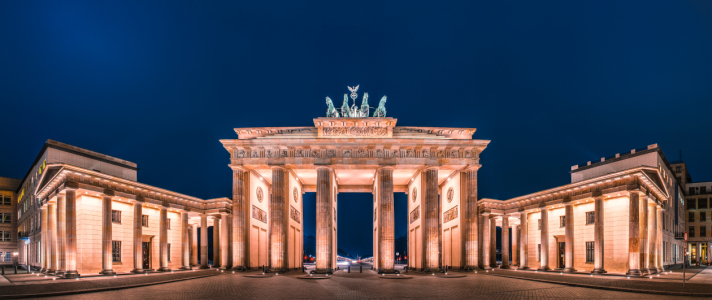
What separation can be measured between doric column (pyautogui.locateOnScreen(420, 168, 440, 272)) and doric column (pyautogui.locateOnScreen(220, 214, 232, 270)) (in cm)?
1548

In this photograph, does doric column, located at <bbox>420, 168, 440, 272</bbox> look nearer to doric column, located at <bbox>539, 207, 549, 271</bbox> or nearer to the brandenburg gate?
the brandenburg gate

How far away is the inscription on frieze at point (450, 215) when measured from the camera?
144 ft

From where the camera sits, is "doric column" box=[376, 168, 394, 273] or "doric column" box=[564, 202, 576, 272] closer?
"doric column" box=[564, 202, 576, 272]

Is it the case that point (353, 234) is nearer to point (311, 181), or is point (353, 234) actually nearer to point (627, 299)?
point (311, 181)

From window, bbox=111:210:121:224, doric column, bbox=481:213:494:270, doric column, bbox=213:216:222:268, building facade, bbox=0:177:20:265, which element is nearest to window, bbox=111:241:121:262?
window, bbox=111:210:121:224

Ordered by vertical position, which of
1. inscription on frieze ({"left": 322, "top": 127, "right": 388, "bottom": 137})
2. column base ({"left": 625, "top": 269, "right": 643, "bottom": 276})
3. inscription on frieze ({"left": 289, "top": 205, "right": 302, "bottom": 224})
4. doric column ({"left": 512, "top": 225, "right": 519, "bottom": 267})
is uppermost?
inscription on frieze ({"left": 322, "top": 127, "right": 388, "bottom": 137})

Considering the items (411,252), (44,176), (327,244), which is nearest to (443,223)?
(411,252)

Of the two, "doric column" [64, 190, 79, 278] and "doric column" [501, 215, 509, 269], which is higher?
"doric column" [64, 190, 79, 278]

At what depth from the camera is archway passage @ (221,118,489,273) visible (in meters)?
39.8

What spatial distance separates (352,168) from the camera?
4166cm

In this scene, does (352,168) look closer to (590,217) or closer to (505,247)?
(505,247)

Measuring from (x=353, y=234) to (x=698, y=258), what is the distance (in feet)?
403

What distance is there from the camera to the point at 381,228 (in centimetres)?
4012

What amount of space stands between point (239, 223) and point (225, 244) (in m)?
3.43
